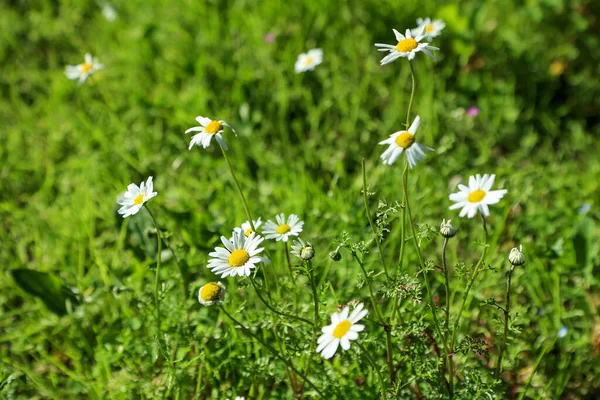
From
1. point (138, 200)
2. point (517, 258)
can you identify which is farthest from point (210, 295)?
point (517, 258)

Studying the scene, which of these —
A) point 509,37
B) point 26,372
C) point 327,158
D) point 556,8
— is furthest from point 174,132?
point 556,8

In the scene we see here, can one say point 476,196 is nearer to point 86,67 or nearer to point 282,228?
point 282,228

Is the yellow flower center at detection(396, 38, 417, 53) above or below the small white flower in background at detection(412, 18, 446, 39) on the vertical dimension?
below

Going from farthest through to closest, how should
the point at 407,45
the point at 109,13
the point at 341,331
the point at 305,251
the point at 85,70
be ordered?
the point at 109,13 < the point at 85,70 < the point at 407,45 < the point at 305,251 < the point at 341,331

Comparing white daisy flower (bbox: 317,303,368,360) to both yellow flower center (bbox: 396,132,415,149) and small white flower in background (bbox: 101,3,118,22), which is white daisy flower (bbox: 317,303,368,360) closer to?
yellow flower center (bbox: 396,132,415,149)

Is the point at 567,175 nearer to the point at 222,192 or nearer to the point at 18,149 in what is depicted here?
the point at 222,192

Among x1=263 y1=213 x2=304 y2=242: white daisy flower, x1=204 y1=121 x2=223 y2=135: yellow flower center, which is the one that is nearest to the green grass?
x1=263 y1=213 x2=304 y2=242: white daisy flower
